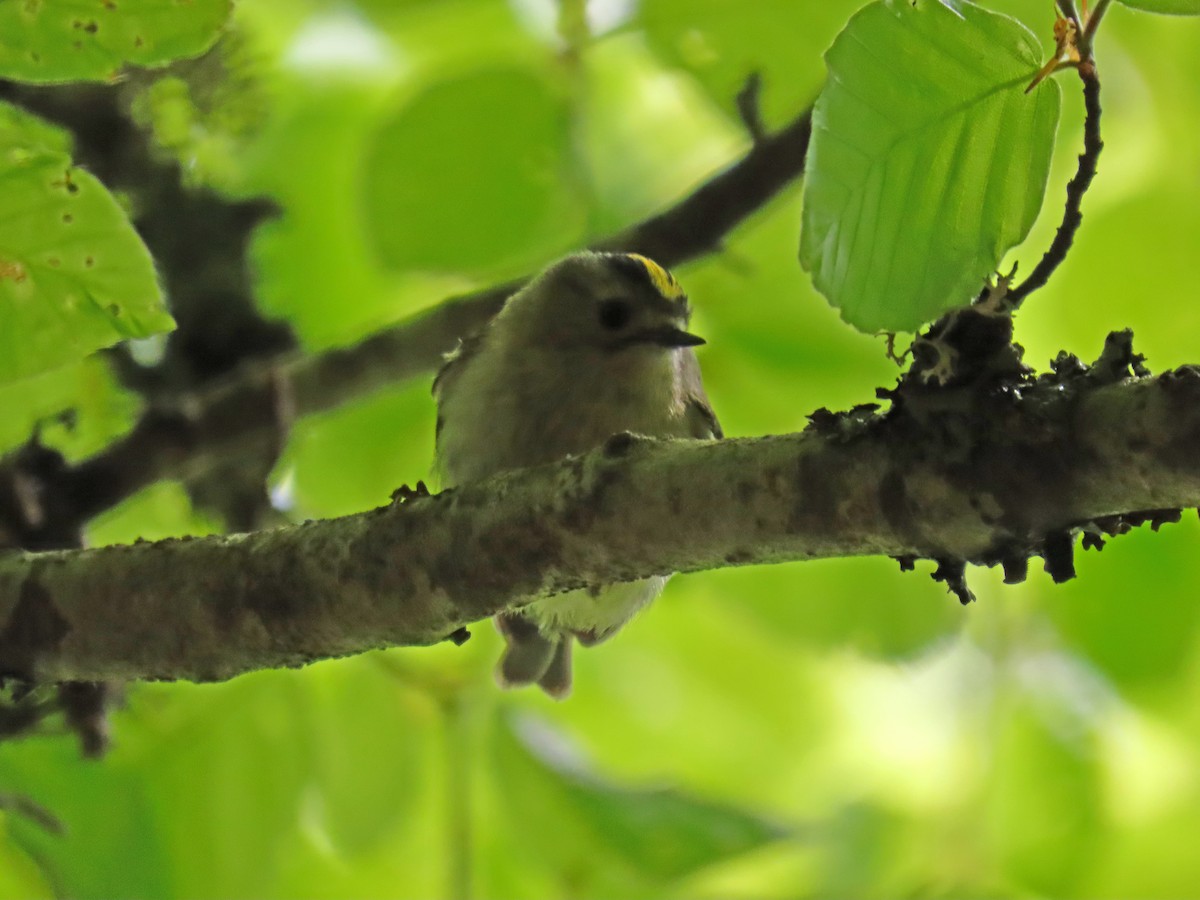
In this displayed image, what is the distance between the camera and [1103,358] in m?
0.53

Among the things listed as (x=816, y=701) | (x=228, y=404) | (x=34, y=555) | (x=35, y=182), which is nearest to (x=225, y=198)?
(x=228, y=404)

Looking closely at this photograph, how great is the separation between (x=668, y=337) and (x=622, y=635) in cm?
57

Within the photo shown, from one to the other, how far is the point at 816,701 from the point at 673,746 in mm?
243

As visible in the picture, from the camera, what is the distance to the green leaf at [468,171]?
116cm

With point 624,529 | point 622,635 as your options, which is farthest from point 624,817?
point 622,635

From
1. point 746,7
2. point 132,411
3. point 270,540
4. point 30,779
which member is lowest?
point 30,779

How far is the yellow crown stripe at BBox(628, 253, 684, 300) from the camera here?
3.89 feet

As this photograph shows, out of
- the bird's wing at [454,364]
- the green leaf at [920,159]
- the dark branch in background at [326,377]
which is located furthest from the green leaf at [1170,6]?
the bird's wing at [454,364]

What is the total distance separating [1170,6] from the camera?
1.63 ft

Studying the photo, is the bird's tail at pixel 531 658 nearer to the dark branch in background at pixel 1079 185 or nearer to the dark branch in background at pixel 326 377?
the dark branch in background at pixel 326 377

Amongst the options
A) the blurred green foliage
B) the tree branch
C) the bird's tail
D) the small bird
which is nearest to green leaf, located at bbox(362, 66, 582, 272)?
the blurred green foliage

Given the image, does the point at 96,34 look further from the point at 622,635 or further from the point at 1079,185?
the point at 622,635

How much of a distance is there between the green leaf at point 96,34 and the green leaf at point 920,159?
276 mm

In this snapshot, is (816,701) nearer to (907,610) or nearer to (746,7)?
(907,610)
